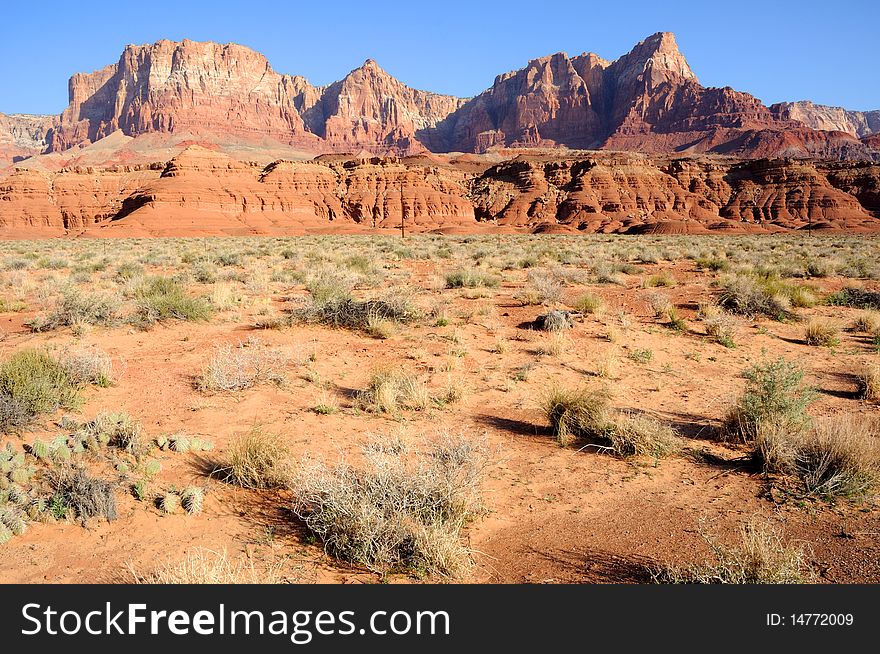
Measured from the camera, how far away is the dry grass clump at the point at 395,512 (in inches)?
131

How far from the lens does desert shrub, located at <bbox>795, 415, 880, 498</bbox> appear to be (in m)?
4.05

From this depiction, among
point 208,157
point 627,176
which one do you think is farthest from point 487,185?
point 208,157

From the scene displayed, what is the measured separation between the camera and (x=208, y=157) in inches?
3002

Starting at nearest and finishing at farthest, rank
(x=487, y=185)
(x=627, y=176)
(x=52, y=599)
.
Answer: (x=52, y=599), (x=627, y=176), (x=487, y=185)

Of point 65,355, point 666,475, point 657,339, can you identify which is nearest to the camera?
point 666,475

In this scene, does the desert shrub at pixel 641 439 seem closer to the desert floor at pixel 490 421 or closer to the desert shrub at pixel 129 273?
the desert floor at pixel 490 421

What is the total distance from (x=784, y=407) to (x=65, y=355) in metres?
8.84

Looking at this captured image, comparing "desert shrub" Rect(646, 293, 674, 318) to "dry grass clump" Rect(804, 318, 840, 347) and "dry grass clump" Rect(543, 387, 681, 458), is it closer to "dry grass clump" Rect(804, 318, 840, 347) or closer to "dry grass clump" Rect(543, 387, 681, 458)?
"dry grass clump" Rect(804, 318, 840, 347)

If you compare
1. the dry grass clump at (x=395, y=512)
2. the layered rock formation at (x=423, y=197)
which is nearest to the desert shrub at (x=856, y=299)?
the dry grass clump at (x=395, y=512)

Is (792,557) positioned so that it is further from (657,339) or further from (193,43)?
(193,43)

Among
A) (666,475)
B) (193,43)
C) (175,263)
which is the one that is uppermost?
(193,43)

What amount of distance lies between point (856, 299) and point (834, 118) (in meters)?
230

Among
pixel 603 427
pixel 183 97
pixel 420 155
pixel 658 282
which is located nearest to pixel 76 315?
pixel 603 427

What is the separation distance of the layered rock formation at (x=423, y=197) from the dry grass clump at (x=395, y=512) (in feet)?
193
